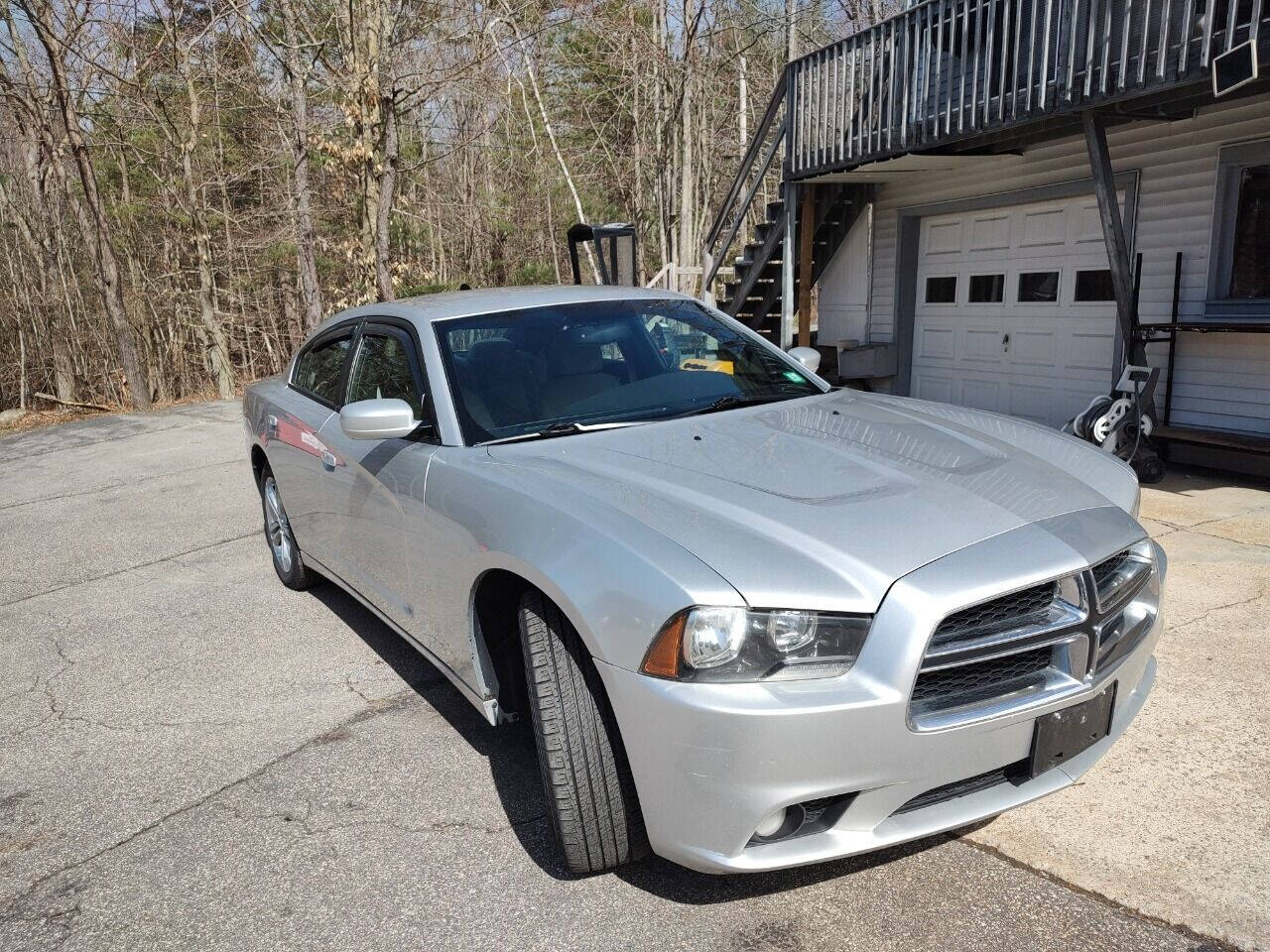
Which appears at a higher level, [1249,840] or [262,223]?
[262,223]

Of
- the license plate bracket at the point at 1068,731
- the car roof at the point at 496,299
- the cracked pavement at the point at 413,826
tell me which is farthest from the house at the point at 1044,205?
the license plate bracket at the point at 1068,731

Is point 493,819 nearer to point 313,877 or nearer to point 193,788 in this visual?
point 313,877

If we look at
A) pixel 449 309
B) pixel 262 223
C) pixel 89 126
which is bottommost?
pixel 449 309

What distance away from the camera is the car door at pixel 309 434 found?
13.8ft

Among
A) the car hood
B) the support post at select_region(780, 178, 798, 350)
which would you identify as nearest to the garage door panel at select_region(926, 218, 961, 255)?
the support post at select_region(780, 178, 798, 350)

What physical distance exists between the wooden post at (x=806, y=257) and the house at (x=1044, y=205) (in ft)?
0.09

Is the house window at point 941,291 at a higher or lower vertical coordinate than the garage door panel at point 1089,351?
higher

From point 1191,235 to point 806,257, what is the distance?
4.33 metres

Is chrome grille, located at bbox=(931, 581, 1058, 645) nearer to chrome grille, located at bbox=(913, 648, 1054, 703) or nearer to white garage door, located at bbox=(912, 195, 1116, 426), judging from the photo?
chrome grille, located at bbox=(913, 648, 1054, 703)

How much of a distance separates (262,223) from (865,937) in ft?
78.2

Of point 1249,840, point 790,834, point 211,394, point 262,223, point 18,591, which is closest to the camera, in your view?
point 790,834

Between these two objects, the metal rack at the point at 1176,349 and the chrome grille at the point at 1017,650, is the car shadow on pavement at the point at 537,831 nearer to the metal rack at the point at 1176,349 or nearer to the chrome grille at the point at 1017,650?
the chrome grille at the point at 1017,650

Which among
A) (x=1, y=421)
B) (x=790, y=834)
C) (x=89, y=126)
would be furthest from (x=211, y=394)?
(x=790, y=834)

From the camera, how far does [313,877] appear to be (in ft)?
8.61
